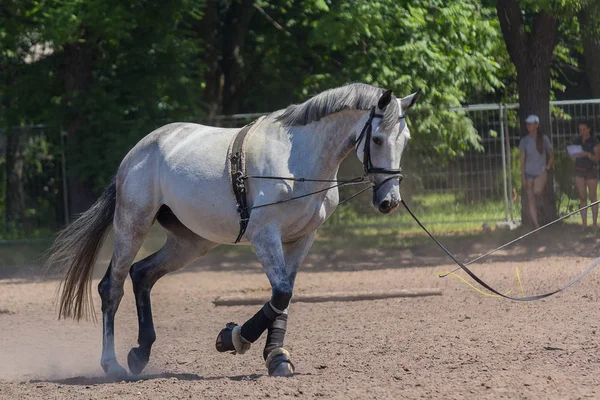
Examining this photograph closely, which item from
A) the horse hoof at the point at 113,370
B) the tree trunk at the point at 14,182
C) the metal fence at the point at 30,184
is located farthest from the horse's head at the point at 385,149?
the tree trunk at the point at 14,182

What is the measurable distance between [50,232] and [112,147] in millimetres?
2218

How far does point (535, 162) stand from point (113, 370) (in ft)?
30.9

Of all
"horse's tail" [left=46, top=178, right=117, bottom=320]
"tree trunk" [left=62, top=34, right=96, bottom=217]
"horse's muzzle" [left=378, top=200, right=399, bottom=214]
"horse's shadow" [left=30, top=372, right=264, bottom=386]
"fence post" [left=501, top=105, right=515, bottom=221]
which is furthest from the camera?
"fence post" [left=501, top=105, right=515, bottom=221]

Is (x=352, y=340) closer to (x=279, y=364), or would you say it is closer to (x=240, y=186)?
(x=279, y=364)

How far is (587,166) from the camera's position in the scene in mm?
14820

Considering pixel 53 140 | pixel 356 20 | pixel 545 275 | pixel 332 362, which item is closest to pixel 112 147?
pixel 53 140

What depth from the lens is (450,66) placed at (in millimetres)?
15023

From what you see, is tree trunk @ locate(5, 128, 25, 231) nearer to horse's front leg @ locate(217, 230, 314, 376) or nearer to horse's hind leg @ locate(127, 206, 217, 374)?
horse's hind leg @ locate(127, 206, 217, 374)

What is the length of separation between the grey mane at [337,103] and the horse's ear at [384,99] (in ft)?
0.15

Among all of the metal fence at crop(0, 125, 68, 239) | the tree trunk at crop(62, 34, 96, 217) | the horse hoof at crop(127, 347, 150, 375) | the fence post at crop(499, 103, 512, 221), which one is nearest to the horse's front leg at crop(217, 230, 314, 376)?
the horse hoof at crop(127, 347, 150, 375)

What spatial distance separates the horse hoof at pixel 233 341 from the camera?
6.55 metres

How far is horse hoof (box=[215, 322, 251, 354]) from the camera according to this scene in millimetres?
6555

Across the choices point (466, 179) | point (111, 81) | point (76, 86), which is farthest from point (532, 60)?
point (76, 86)

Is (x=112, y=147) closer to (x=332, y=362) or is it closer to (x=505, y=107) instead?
(x=505, y=107)
